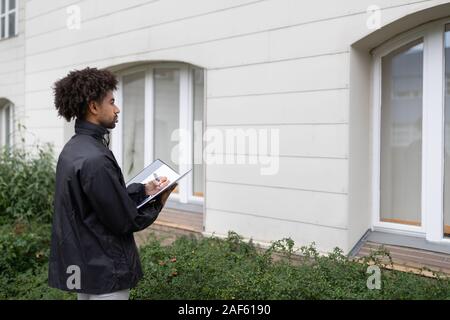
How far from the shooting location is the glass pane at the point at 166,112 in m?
5.98

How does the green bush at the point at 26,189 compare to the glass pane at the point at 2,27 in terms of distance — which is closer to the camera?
the green bush at the point at 26,189

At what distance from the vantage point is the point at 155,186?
9.25 ft

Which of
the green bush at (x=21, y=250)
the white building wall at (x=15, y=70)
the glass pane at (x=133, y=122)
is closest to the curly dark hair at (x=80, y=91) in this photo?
the green bush at (x=21, y=250)

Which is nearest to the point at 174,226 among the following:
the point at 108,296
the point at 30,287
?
the point at 30,287

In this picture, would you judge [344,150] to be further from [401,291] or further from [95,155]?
[95,155]

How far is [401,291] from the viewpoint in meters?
3.26

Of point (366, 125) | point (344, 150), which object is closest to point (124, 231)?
point (344, 150)

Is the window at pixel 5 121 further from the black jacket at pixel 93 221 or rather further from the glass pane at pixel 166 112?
the black jacket at pixel 93 221

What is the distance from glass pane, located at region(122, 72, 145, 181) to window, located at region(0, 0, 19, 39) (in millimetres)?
3211

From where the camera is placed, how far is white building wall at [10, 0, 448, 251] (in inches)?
162

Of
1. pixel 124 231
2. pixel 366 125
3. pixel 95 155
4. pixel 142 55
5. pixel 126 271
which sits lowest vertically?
pixel 126 271

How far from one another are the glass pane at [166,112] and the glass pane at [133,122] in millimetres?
269

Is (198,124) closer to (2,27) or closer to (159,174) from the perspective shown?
(159,174)
